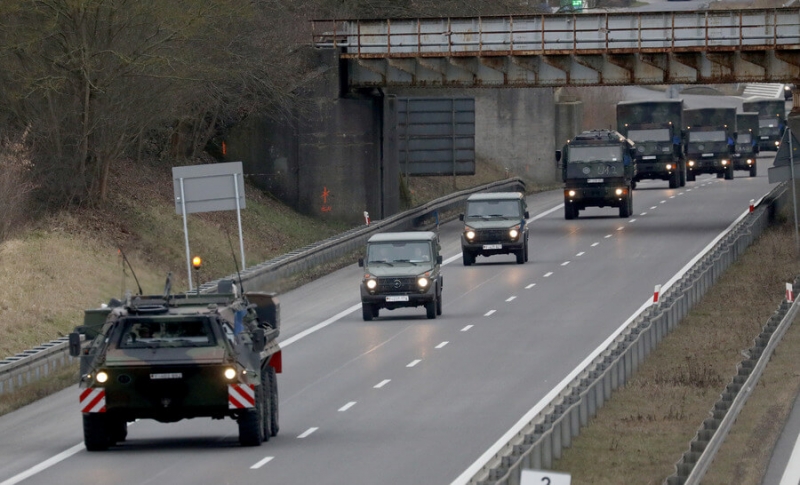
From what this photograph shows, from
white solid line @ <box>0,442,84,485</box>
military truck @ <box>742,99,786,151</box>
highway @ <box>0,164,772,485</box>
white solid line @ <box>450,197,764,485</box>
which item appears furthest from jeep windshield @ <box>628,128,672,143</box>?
white solid line @ <box>0,442,84,485</box>

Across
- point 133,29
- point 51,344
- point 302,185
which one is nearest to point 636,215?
point 302,185

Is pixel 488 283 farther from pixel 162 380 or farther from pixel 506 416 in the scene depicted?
pixel 162 380

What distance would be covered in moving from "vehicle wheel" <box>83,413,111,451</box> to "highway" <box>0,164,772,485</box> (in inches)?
5.6

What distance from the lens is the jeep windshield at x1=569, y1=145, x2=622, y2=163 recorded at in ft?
187

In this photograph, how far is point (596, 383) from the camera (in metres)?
22.8

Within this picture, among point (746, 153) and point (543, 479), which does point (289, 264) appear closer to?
point (543, 479)

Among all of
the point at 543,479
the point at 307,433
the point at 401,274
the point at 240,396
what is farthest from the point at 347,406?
the point at 543,479

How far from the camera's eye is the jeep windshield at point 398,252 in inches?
1380

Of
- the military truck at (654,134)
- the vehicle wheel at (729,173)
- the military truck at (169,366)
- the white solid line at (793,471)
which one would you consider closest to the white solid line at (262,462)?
the military truck at (169,366)

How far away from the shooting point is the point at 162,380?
20.1 m

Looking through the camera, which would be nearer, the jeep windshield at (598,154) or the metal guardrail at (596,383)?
the metal guardrail at (596,383)

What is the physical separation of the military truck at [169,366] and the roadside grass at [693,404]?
406cm

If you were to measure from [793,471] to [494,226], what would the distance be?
25.9 metres

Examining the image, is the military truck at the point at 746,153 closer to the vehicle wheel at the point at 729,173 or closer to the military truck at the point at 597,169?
the vehicle wheel at the point at 729,173
